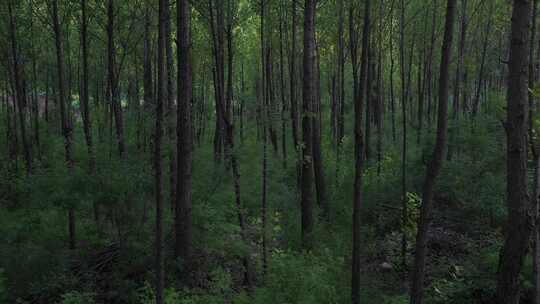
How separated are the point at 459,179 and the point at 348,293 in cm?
741

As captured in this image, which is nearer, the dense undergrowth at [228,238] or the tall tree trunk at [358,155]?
the tall tree trunk at [358,155]

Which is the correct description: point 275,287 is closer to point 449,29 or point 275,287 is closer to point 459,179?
point 449,29

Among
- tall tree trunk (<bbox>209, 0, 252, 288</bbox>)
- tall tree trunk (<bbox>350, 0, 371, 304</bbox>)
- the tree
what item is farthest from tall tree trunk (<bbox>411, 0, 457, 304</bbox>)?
tall tree trunk (<bbox>209, 0, 252, 288</bbox>)

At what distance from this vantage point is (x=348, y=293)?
304 inches

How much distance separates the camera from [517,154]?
383 centimetres

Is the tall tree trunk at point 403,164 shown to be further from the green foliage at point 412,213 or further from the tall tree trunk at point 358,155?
the tall tree trunk at point 358,155

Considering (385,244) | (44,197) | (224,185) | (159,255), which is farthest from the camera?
(385,244)

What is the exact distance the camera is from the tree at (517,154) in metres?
3.80

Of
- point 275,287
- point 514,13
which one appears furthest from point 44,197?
point 514,13

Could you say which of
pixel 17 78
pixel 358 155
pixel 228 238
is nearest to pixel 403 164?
pixel 358 155

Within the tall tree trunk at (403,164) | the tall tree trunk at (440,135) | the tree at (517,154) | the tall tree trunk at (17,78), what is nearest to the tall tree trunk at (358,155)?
the tall tree trunk at (440,135)

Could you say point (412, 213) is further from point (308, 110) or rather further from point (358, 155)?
point (308, 110)

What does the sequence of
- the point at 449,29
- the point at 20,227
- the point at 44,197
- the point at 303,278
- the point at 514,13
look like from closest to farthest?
the point at 514,13 → the point at 449,29 → the point at 303,278 → the point at 44,197 → the point at 20,227

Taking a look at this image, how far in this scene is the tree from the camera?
150 inches
